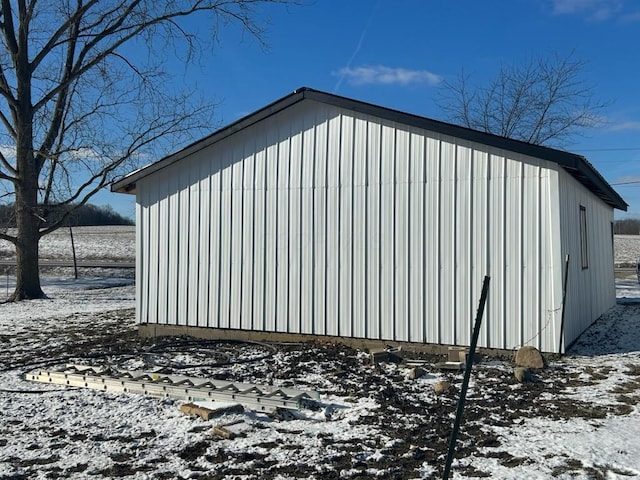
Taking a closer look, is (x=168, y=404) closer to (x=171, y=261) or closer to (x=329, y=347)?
(x=329, y=347)

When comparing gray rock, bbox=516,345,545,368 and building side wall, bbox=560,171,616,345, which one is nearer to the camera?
gray rock, bbox=516,345,545,368

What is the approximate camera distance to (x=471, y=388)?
20.8ft

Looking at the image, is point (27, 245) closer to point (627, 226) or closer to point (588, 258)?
point (588, 258)

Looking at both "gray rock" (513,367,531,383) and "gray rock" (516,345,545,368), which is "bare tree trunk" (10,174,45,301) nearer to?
"gray rock" (516,345,545,368)

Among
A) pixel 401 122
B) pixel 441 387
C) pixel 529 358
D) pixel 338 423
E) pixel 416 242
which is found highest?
pixel 401 122

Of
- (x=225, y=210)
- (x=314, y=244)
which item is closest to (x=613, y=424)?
(x=314, y=244)

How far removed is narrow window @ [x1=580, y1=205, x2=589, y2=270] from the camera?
995 centimetres

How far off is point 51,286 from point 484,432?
23429 mm

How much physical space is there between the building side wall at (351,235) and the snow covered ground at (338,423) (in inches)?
28.7

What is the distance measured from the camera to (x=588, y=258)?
1055cm

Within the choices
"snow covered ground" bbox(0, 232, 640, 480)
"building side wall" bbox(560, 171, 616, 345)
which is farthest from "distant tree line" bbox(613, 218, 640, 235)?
"snow covered ground" bbox(0, 232, 640, 480)

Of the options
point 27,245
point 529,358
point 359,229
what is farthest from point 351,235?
point 27,245

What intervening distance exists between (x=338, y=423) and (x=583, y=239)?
6.91 meters

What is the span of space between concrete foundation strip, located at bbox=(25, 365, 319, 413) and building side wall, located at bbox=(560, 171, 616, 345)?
14.1 feet
